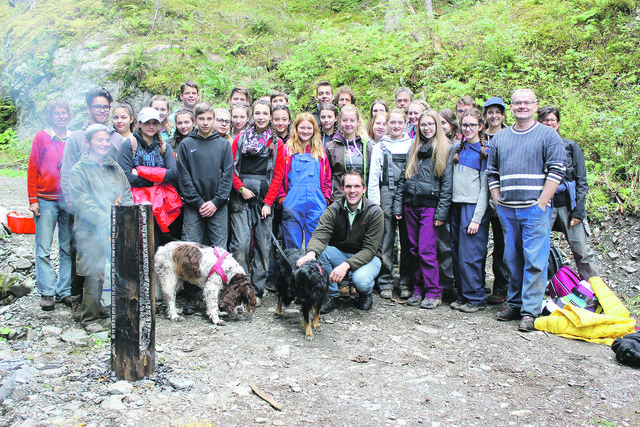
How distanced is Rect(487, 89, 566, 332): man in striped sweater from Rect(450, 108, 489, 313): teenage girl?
1.17 feet

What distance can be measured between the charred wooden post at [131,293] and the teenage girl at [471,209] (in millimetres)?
3717

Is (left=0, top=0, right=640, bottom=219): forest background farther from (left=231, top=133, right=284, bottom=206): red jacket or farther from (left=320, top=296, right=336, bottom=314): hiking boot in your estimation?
(left=231, top=133, right=284, bottom=206): red jacket

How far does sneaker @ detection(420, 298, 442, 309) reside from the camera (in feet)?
17.7

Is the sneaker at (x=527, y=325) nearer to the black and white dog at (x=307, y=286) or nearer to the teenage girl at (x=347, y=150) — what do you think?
the black and white dog at (x=307, y=286)

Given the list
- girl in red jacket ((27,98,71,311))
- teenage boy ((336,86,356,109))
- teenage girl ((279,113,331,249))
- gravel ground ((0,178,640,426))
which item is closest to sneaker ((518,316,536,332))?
gravel ground ((0,178,640,426))

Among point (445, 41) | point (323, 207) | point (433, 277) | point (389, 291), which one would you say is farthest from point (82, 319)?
point (445, 41)

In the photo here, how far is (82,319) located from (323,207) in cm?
303

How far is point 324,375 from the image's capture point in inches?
143

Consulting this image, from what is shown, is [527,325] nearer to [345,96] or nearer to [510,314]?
[510,314]

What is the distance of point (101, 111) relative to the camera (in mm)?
5137

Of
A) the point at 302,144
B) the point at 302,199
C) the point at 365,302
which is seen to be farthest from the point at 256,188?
the point at 365,302

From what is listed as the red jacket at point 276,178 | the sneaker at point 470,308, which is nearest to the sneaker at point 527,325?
the sneaker at point 470,308

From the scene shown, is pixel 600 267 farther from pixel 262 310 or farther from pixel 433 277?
pixel 262 310

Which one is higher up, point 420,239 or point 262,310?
point 420,239
